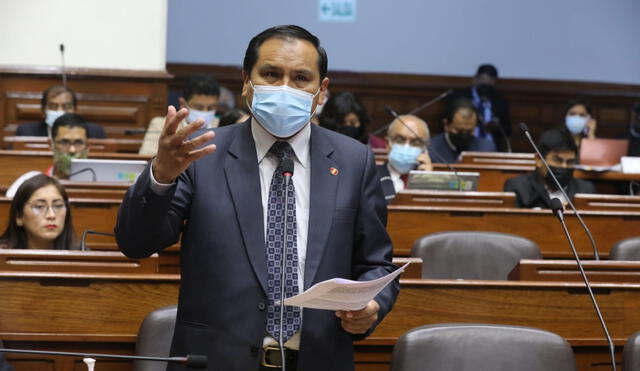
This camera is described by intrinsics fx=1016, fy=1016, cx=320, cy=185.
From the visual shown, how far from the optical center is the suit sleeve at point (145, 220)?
1.67 metres

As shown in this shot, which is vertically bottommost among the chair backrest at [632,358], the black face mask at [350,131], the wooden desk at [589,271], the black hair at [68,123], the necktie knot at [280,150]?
the chair backrest at [632,358]

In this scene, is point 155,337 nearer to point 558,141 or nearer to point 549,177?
point 549,177

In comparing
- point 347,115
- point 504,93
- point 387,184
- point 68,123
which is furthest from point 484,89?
point 68,123

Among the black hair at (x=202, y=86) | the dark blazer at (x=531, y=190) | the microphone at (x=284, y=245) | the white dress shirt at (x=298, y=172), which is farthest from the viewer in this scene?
the black hair at (x=202, y=86)

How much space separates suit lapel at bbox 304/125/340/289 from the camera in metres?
1.81

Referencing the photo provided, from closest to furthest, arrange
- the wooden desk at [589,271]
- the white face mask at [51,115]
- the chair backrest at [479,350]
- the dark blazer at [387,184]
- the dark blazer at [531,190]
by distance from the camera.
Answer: the chair backrest at [479,350]
the wooden desk at [589,271]
the dark blazer at [387,184]
the dark blazer at [531,190]
the white face mask at [51,115]

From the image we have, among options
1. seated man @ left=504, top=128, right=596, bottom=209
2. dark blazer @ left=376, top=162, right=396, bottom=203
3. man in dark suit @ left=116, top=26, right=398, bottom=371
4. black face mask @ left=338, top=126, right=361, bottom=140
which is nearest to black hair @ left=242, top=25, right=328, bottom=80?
man in dark suit @ left=116, top=26, right=398, bottom=371

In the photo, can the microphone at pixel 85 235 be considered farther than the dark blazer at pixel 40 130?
No

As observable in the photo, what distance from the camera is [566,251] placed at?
159 inches

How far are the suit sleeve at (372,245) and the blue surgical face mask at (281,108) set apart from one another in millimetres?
180

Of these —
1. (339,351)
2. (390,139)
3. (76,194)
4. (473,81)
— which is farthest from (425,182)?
(473,81)

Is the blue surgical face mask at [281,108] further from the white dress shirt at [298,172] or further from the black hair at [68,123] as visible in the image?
the black hair at [68,123]

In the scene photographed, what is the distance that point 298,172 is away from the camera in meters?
1.88

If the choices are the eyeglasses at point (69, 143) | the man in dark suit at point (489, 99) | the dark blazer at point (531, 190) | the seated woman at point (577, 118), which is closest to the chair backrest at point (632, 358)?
the dark blazer at point (531, 190)
